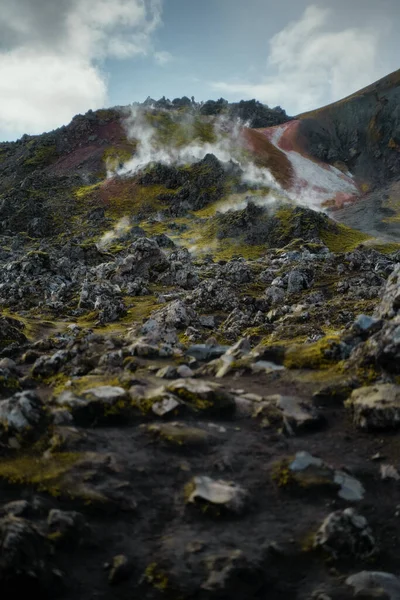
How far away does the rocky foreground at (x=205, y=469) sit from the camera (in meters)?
9.68

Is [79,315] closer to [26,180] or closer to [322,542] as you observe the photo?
→ [322,542]

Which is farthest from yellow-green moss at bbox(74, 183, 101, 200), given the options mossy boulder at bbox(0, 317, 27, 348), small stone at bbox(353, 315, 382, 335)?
small stone at bbox(353, 315, 382, 335)

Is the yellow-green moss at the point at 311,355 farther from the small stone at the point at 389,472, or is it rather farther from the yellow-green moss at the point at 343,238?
the yellow-green moss at the point at 343,238

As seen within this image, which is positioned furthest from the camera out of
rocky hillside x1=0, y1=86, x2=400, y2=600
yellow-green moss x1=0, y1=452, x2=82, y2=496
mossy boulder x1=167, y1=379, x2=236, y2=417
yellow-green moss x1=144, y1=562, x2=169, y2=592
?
mossy boulder x1=167, y1=379, x2=236, y2=417

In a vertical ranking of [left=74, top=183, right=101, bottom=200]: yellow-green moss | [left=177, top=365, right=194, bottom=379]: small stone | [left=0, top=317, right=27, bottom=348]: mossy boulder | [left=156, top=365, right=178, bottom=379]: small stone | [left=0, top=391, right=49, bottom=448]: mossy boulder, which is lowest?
[left=177, top=365, right=194, bottom=379]: small stone

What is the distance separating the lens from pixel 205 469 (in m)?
12.1

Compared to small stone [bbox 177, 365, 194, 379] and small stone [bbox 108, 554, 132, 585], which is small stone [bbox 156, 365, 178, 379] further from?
small stone [bbox 108, 554, 132, 585]

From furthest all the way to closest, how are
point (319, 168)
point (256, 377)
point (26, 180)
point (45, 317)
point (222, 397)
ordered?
point (319, 168), point (26, 180), point (45, 317), point (256, 377), point (222, 397)

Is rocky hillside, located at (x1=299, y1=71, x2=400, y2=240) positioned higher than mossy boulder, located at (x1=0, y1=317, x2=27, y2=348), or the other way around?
rocky hillside, located at (x1=299, y1=71, x2=400, y2=240)

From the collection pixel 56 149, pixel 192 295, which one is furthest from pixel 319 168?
pixel 192 295

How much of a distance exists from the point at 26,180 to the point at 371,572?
159514mm

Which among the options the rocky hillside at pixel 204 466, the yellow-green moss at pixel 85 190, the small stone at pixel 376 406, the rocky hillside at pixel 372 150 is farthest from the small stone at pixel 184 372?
the rocky hillside at pixel 372 150

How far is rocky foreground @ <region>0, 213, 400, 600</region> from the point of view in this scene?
9680 millimetres

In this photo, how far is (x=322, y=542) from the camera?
10242 mm
